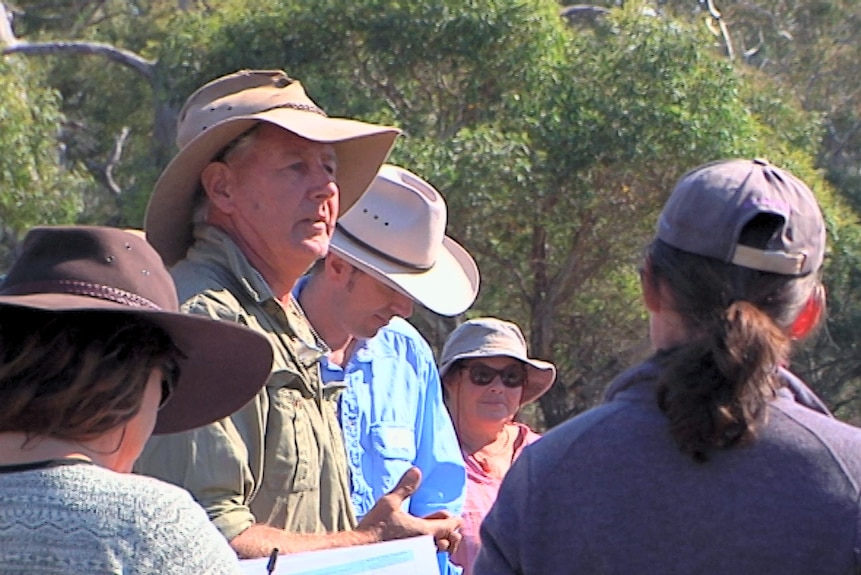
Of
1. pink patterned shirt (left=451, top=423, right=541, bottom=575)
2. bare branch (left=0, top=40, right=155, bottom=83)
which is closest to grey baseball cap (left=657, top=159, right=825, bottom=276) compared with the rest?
pink patterned shirt (left=451, top=423, right=541, bottom=575)

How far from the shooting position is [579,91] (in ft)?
46.0

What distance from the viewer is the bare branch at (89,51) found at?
19.0 metres

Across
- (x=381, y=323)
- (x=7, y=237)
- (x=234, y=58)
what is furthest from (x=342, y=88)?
(x=381, y=323)

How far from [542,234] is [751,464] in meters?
12.7

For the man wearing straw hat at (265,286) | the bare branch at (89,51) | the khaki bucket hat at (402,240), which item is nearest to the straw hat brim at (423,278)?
the khaki bucket hat at (402,240)

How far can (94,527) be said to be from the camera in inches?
66.4

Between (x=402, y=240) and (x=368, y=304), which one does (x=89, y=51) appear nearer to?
(x=402, y=240)

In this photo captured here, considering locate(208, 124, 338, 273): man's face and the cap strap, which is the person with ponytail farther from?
locate(208, 124, 338, 273): man's face

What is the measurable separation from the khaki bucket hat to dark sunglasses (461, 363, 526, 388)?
125 cm

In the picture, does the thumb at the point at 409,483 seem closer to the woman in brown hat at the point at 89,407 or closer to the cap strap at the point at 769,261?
the woman in brown hat at the point at 89,407

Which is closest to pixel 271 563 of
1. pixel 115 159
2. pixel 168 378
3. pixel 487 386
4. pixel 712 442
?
pixel 168 378

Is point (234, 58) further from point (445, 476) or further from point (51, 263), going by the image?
point (51, 263)

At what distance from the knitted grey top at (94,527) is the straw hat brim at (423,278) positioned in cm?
189

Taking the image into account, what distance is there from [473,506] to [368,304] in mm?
1262
